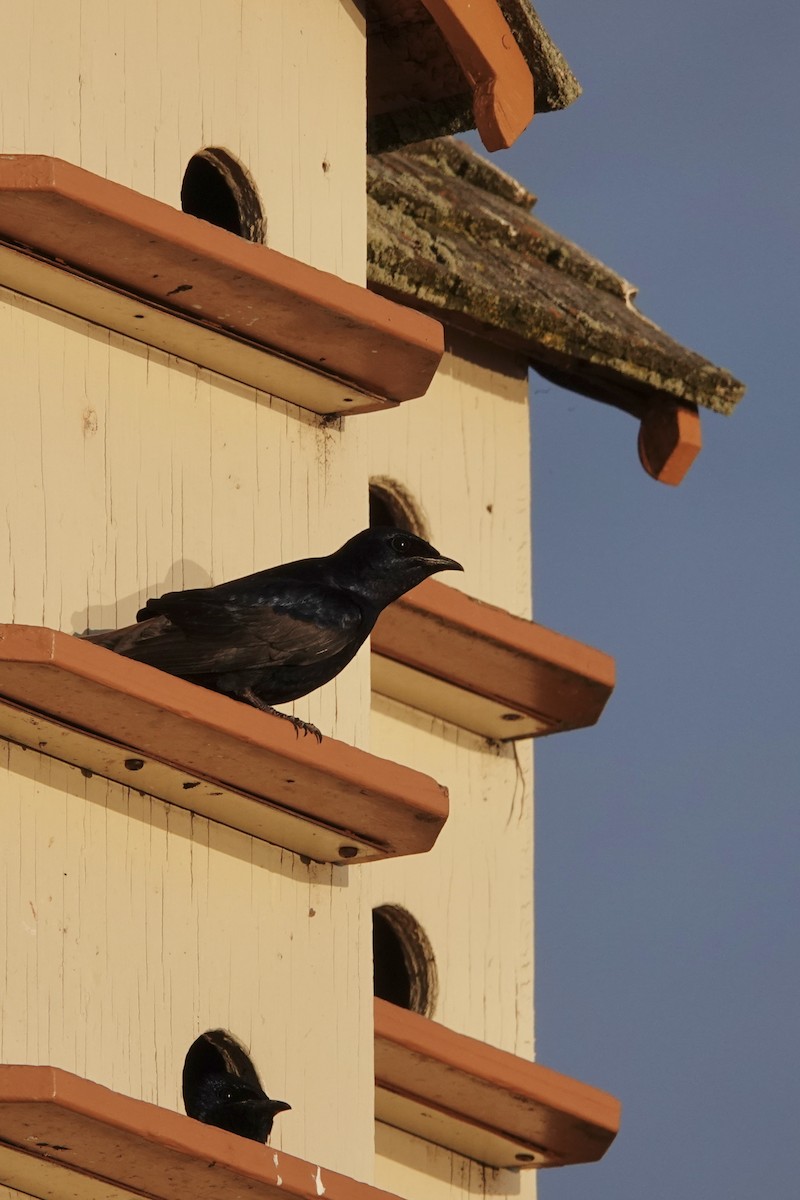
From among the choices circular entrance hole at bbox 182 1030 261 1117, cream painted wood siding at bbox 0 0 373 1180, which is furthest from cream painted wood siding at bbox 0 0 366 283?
circular entrance hole at bbox 182 1030 261 1117

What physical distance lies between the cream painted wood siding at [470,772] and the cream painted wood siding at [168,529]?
168 centimetres

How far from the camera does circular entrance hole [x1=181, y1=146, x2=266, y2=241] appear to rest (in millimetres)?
9164

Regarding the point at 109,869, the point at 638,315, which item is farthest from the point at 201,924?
the point at 638,315

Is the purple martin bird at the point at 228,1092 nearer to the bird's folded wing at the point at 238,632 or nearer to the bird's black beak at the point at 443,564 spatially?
the bird's folded wing at the point at 238,632

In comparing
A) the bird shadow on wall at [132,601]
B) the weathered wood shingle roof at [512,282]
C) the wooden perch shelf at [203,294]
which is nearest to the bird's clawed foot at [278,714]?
the bird shadow on wall at [132,601]

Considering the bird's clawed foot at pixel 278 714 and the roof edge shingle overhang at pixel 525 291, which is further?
the roof edge shingle overhang at pixel 525 291

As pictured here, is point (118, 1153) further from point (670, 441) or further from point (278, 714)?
point (670, 441)

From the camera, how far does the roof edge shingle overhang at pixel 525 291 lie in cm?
1086

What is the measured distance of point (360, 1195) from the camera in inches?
328

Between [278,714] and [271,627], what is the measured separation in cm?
23

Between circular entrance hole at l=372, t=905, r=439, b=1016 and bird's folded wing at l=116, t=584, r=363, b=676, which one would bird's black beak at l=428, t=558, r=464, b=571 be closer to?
bird's folded wing at l=116, t=584, r=363, b=676

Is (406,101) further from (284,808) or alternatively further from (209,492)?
(284,808)

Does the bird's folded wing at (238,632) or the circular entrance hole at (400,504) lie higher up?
the circular entrance hole at (400,504)

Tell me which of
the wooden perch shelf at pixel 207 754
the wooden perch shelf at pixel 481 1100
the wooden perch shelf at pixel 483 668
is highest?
the wooden perch shelf at pixel 483 668
